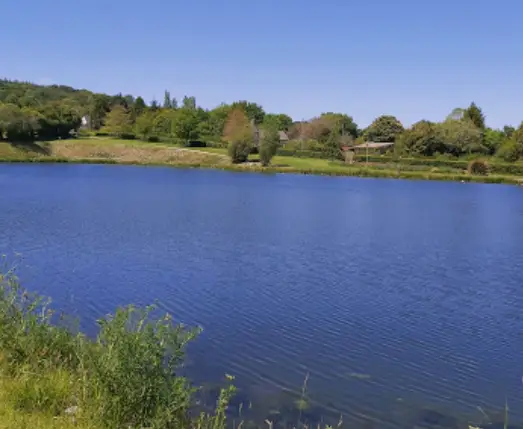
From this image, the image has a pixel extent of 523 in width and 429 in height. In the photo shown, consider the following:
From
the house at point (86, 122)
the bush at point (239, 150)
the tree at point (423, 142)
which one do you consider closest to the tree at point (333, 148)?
the tree at point (423, 142)

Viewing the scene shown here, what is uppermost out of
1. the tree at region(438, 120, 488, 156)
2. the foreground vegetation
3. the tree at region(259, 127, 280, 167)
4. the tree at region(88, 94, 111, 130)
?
the tree at region(88, 94, 111, 130)

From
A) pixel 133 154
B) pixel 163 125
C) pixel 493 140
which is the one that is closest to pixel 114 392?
pixel 133 154

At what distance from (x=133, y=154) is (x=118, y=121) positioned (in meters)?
37.4

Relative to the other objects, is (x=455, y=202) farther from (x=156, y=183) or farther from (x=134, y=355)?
(x=134, y=355)

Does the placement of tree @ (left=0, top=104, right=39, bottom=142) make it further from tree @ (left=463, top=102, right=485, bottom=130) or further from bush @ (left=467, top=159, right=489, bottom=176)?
tree @ (left=463, top=102, right=485, bottom=130)

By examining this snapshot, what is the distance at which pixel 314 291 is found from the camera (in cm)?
1720

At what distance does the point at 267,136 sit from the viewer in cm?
8262

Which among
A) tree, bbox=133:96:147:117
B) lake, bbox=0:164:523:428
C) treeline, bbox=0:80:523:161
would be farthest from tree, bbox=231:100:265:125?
lake, bbox=0:164:523:428

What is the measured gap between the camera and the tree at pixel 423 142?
100312mm

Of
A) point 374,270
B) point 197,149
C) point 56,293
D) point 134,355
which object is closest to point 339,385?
point 134,355

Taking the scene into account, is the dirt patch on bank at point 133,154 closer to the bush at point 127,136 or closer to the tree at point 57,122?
the tree at point 57,122

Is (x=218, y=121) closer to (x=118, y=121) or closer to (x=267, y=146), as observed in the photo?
(x=118, y=121)

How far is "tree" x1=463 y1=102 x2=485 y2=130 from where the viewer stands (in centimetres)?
12456

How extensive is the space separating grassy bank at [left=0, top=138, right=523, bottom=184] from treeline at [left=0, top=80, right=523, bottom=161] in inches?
174
